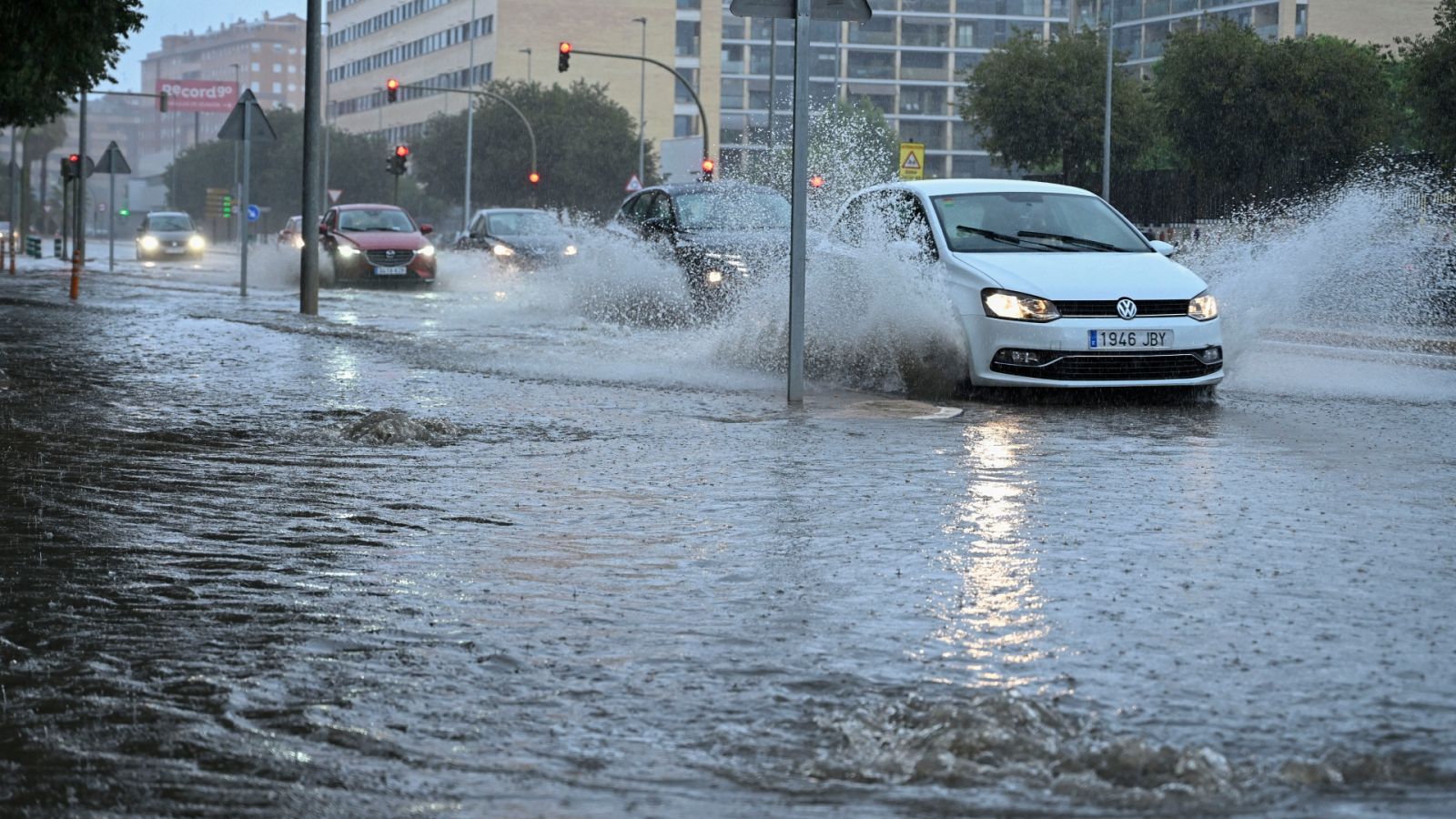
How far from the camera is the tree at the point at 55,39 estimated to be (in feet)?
69.5

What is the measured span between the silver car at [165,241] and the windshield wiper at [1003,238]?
47.3 meters

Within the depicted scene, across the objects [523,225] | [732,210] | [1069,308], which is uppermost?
[523,225]

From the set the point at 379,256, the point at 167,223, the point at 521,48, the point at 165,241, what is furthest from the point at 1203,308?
the point at 521,48

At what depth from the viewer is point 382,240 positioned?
35.6 m

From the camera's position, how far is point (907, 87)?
475 ft

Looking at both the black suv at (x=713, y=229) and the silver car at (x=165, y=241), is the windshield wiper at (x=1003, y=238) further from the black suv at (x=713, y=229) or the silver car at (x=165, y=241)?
the silver car at (x=165, y=241)

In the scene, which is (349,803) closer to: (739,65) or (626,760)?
(626,760)

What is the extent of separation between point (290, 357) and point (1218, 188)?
41527 millimetres

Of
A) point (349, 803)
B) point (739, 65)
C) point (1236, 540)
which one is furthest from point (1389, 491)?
point (739, 65)

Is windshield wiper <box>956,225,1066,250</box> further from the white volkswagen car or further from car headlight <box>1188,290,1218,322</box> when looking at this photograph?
car headlight <box>1188,290,1218,322</box>

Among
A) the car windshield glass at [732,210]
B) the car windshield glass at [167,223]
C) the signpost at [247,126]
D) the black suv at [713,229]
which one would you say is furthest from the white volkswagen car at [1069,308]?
the car windshield glass at [167,223]

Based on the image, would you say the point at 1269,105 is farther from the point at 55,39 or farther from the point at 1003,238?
the point at 1003,238

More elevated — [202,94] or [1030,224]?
[202,94]

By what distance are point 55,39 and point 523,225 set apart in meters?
12.5
